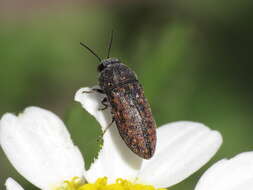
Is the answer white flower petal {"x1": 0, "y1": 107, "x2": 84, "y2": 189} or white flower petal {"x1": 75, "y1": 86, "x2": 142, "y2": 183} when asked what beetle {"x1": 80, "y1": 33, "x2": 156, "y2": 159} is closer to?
white flower petal {"x1": 75, "y1": 86, "x2": 142, "y2": 183}

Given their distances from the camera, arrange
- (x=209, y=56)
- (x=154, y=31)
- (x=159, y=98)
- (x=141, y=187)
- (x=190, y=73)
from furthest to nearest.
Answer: (x=209, y=56)
(x=190, y=73)
(x=154, y=31)
(x=159, y=98)
(x=141, y=187)

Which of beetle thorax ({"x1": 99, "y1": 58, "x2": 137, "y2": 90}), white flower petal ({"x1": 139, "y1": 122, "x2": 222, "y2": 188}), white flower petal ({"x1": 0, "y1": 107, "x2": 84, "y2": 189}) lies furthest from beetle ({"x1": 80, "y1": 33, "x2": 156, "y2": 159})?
white flower petal ({"x1": 0, "y1": 107, "x2": 84, "y2": 189})

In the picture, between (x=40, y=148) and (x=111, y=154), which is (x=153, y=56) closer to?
(x=111, y=154)

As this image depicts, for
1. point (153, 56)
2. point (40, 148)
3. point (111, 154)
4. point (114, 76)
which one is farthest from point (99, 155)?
point (153, 56)

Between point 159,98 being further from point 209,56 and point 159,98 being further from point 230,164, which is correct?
point 209,56

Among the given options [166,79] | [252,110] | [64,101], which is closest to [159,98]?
[166,79]

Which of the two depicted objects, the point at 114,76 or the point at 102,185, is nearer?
the point at 102,185
